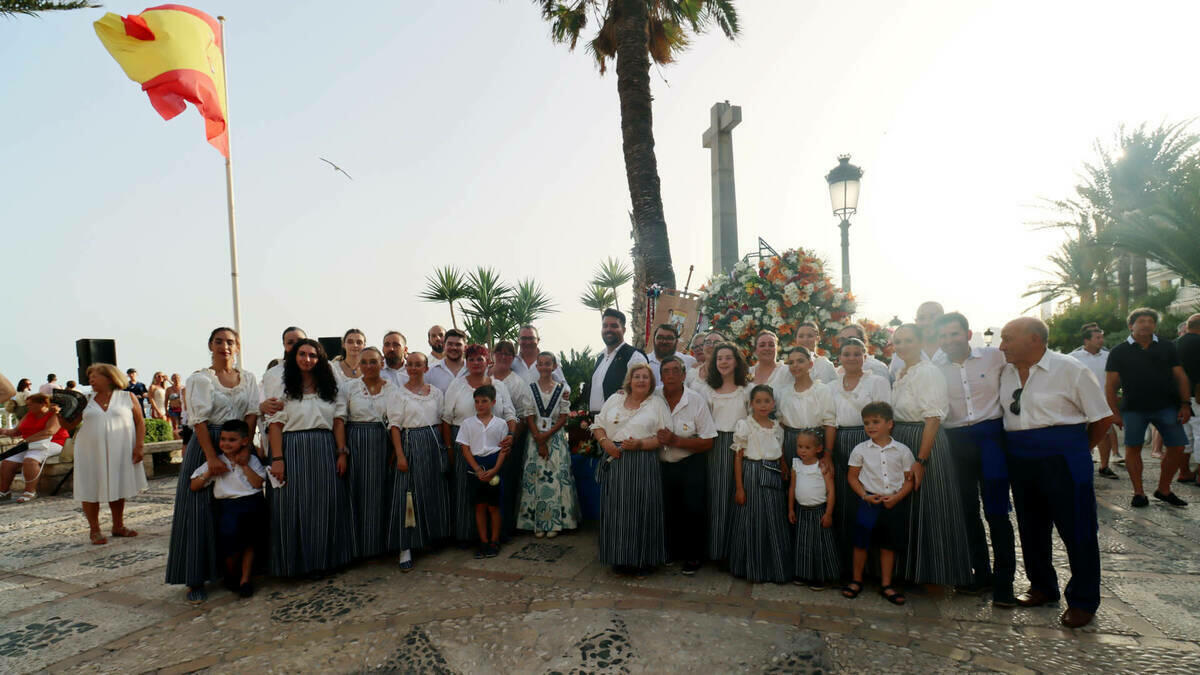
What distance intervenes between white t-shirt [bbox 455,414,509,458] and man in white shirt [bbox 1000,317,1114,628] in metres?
3.66

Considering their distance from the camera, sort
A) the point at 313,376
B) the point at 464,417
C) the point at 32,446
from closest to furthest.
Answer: the point at 313,376, the point at 464,417, the point at 32,446

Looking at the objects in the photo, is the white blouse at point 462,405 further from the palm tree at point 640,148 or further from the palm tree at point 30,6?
the palm tree at point 30,6

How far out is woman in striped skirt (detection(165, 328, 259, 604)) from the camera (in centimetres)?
461

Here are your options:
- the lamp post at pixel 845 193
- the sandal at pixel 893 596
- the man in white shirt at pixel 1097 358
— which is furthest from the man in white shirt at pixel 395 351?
the man in white shirt at pixel 1097 358

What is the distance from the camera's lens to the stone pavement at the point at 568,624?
11.0 feet

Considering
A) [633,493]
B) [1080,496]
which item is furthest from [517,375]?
[1080,496]

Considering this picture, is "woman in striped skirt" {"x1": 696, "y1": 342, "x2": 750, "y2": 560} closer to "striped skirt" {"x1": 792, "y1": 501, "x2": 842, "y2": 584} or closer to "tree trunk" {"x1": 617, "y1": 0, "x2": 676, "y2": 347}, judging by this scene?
"striped skirt" {"x1": 792, "y1": 501, "x2": 842, "y2": 584}

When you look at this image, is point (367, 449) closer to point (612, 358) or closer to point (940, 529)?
point (612, 358)

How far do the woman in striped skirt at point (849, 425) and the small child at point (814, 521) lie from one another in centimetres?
10

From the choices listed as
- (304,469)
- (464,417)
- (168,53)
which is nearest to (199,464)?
(304,469)

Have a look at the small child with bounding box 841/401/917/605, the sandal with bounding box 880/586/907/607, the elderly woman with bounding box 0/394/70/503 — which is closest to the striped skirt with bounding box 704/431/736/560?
the small child with bounding box 841/401/917/605

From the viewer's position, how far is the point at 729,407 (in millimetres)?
4777

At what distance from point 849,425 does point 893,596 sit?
1.09 m

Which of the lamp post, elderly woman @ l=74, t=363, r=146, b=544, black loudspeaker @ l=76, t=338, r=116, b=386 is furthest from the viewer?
black loudspeaker @ l=76, t=338, r=116, b=386
